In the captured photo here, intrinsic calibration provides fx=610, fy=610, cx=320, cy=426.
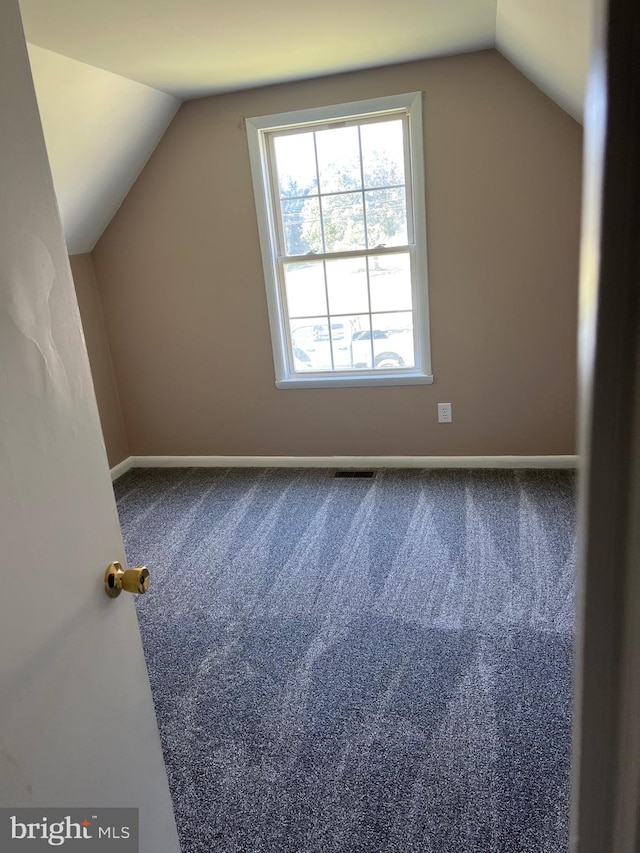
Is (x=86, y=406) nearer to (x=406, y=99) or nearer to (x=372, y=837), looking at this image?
(x=372, y=837)

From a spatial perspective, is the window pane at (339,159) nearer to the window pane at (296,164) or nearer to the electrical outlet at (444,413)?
the window pane at (296,164)

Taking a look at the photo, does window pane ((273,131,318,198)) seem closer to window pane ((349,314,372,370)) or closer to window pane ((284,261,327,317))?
window pane ((284,261,327,317))

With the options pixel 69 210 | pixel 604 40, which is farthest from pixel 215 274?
pixel 604 40

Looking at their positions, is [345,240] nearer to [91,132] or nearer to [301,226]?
[301,226]

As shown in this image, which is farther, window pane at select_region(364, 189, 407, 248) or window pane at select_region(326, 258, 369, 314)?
window pane at select_region(326, 258, 369, 314)

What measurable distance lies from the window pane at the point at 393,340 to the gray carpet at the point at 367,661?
2.39ft

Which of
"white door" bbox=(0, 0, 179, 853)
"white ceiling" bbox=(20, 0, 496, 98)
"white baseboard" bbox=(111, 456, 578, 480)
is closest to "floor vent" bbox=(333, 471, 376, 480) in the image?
"white baseboard" bbox=(111, 456, 578, 480)

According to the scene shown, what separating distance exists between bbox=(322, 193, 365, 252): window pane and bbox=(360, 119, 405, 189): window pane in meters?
0.14

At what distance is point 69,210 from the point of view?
3.35 metres

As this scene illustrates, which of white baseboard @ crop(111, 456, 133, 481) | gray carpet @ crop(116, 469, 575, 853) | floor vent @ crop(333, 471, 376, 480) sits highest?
white baseboard @ crop(111, 456, 133, 481)

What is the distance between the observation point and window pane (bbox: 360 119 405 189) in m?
3.33

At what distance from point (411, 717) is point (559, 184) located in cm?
266

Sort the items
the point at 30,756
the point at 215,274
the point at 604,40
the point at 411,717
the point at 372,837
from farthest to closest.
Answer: the point at 215,274 → the point at 411,717 → the point at 372,837 → the point at 30,756 → the point at 604,40

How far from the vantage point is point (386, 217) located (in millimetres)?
3471
